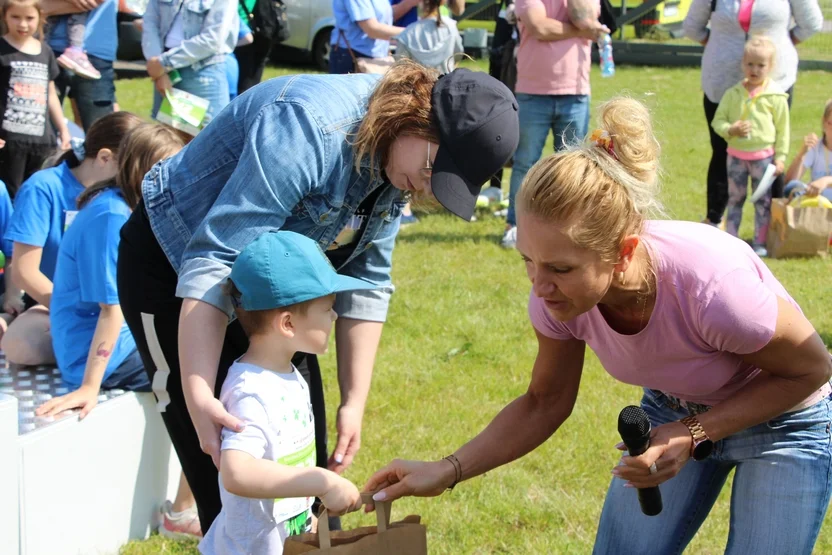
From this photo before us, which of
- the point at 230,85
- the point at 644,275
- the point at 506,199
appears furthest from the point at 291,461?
the point at 506,199

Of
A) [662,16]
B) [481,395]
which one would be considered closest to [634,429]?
[481,395]

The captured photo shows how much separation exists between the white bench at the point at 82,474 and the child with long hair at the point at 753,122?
4679 mm

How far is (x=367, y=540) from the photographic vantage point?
215cm

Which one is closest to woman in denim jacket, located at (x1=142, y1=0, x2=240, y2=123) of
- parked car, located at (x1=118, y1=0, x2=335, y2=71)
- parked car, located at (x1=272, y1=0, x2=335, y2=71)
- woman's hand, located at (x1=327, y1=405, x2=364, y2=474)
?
woman's hand, located at (x1=327, y1=405, x2=364, y2=474)

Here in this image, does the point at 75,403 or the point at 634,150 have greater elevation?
the point at 634,150

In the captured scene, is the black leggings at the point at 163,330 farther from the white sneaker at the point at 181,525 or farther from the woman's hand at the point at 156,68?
the woman's hand at the point at 156,68

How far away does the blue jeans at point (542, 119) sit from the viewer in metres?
6.57

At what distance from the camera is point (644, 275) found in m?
2.18

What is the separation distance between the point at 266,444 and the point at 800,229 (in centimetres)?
522

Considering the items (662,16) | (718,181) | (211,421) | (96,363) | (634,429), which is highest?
(634,429)

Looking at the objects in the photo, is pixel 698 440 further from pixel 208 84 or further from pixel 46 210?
pixel 208 84

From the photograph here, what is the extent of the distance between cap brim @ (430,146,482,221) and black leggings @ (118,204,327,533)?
0.67 metres

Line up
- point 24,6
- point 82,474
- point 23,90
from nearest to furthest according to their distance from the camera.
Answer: point 82,474 < point 24,6 < point 23,90

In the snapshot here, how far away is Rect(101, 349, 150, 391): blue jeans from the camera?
3.43 meters
